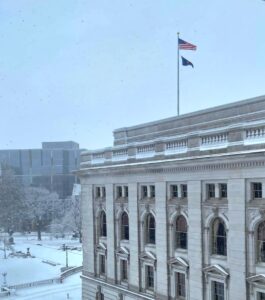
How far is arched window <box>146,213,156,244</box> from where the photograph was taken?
25.7 m

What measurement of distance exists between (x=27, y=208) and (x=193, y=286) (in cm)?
9432

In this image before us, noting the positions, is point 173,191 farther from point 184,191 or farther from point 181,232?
point 181,232

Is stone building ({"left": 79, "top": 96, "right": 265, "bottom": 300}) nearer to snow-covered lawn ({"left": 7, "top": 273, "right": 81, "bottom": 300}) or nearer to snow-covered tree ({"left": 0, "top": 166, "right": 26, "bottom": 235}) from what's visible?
snow-covered lawn ({"left": 7, "top": 273, "right": 81, "bottom": 300})

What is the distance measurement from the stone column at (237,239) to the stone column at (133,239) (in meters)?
7.34

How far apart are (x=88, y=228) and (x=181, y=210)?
35.1ft

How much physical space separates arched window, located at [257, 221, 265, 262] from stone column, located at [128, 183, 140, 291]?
861 cm

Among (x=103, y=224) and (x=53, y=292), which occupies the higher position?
(x=103, y=224)

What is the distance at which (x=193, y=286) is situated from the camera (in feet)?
73.8

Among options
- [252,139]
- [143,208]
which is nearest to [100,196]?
[143,208]

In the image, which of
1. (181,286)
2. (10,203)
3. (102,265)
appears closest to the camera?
(181,286)

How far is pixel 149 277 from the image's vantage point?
85.9ft

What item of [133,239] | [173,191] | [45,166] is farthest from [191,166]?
[45,166]

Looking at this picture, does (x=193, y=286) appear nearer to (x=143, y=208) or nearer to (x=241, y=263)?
(x=241, y=263)

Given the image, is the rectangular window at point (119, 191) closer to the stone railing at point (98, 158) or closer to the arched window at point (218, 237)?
the stone railing at point (98, 158)
